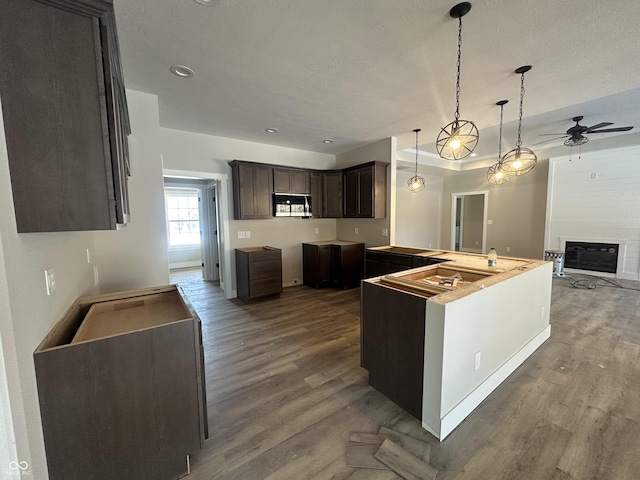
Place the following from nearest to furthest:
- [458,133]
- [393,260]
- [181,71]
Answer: [458,133] → [181,71] → [393,260]

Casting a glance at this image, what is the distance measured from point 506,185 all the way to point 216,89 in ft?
25.3

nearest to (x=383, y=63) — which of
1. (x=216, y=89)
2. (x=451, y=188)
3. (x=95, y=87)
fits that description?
(x=216, y=89)

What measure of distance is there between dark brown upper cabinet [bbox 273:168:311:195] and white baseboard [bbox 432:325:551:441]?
3941 mm

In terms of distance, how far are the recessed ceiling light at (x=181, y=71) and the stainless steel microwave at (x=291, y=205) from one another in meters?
2.37

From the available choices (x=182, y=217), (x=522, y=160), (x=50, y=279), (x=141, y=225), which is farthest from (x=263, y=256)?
(x=182, y=217)

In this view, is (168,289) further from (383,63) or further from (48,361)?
(383,63)

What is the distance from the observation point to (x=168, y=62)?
89.4 inches

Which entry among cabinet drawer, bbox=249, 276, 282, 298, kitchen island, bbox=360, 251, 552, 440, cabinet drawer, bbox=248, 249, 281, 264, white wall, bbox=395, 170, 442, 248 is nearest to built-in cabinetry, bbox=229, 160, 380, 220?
cabinet drawer, bbox=248, 249, 281, 264

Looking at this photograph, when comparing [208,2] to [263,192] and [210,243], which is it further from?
[210,243]

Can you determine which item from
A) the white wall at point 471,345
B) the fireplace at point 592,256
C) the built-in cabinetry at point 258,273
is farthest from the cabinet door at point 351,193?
the fireplace at point 592,256

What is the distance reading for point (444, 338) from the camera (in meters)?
1.55

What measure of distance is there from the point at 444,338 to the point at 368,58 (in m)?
2.33

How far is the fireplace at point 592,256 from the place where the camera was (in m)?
5.54

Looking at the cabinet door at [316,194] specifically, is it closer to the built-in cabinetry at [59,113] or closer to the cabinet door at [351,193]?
the cabinet door at [351,193]
